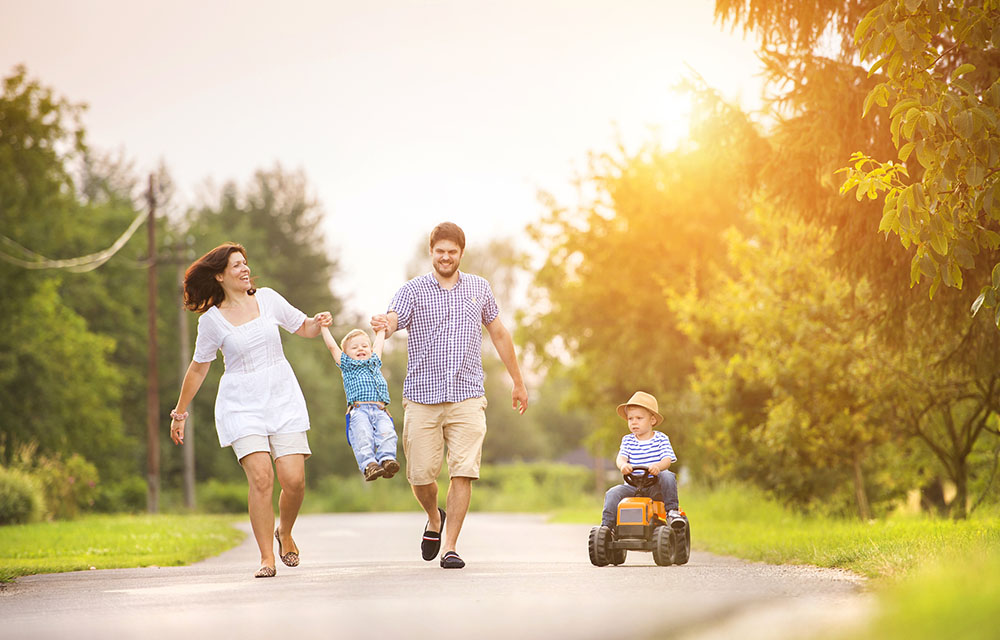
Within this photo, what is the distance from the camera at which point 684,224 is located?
91.8ft

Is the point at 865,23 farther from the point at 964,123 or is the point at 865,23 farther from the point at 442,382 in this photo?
the point at 442,382

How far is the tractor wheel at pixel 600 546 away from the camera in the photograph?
29.7 feet

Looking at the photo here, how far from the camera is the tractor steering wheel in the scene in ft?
30.3

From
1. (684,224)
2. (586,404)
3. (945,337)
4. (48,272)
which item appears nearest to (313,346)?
(48,272)

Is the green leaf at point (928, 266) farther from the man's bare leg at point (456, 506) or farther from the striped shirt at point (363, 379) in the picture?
the striped shirt at point (363, 379)

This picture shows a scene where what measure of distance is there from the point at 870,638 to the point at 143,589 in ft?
16.7

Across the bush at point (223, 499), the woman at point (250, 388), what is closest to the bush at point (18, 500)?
the woman at point (250, 388)

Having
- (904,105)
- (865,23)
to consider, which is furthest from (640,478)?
(865,23)

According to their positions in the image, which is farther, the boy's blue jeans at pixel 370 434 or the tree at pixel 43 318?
the tree at pixel 43 318

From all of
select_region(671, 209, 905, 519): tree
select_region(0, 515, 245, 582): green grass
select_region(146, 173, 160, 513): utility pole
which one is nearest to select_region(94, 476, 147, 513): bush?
select_region(146, 173, 160, 513): utility pole

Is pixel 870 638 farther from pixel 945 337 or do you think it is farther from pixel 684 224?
pixel 684 224

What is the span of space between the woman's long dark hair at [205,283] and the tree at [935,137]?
4280 millimetres

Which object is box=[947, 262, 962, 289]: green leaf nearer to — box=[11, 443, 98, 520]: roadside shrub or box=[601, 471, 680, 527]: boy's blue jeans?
box=[601, 471, 680, 527]: boy's blue jeans

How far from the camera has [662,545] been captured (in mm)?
8930
